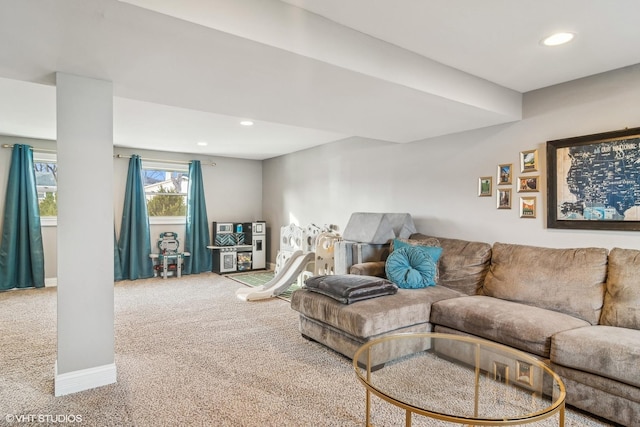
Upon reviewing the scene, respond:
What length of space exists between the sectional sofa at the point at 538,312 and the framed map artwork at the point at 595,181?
27 centimetres

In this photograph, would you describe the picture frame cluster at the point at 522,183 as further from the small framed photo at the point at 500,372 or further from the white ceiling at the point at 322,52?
the small framed photo at the point at 500,372

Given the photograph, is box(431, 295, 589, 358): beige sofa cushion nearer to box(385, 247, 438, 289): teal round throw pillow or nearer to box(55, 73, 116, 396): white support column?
box(385, 247, 438, 289): teal round throw pillow

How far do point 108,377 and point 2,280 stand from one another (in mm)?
4036

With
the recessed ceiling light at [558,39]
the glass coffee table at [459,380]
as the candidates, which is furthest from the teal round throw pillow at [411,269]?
the recessed ceiling light at [558,39]

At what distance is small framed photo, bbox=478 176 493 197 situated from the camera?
11.9 feet

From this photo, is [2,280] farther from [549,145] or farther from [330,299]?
[549,145]

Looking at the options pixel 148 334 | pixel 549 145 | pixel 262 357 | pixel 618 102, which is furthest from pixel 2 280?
pixel 618 102

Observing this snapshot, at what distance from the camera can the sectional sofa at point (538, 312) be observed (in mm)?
1995

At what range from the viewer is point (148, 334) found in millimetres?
3410

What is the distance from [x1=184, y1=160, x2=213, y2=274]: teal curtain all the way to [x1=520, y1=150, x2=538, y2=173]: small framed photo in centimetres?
524

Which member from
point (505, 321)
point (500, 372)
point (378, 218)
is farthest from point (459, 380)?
point (378, 218)

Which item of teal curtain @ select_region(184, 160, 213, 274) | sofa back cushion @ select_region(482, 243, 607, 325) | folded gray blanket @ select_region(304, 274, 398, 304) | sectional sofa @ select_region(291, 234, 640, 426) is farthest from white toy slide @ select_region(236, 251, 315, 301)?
sofa back cushion @ select_region(482, 243, 607, 325)

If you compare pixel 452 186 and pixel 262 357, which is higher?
pixel 452 186

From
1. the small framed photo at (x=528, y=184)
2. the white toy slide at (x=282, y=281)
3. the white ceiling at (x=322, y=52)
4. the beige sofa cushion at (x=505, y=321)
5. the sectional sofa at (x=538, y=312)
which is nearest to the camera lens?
the white ceiling at (x=322, y=52)
